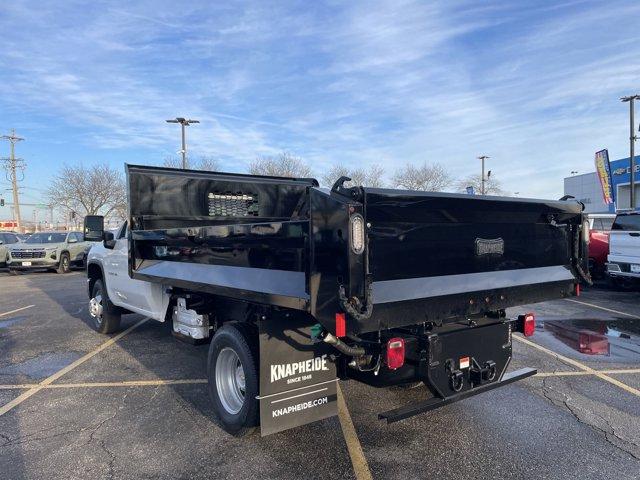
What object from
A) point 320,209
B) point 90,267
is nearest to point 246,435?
point 320,209

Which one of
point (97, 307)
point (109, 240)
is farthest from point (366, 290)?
point (97, 307)

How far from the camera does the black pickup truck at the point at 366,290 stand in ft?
9.24

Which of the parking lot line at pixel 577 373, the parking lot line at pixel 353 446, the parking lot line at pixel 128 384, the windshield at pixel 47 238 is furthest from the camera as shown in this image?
the windshield at pixel 47 238

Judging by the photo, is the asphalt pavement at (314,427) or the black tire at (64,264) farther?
the black tire at (64,264)

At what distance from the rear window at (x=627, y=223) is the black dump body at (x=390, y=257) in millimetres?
7996

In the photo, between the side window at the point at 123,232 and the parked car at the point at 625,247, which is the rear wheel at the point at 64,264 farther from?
the parked car at the point at 625,247

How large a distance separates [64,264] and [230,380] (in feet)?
59.0

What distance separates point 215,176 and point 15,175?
172 ft

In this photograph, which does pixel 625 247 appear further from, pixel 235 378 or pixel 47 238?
pixel 47 238

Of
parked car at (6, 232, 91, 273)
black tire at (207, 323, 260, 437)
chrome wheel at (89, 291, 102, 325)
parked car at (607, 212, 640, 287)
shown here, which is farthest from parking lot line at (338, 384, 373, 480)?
parked car at (6, 232, 91, 273)

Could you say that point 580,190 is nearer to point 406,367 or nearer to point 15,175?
point 406,367

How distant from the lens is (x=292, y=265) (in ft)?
10.2

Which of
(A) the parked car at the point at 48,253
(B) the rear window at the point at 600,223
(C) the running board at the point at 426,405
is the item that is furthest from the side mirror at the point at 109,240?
(B) the rear window at the point at 600,223

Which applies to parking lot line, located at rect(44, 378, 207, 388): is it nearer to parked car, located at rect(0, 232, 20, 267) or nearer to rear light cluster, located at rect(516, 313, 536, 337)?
rear light cluster, located at rect(516, 313, 536, 337)
